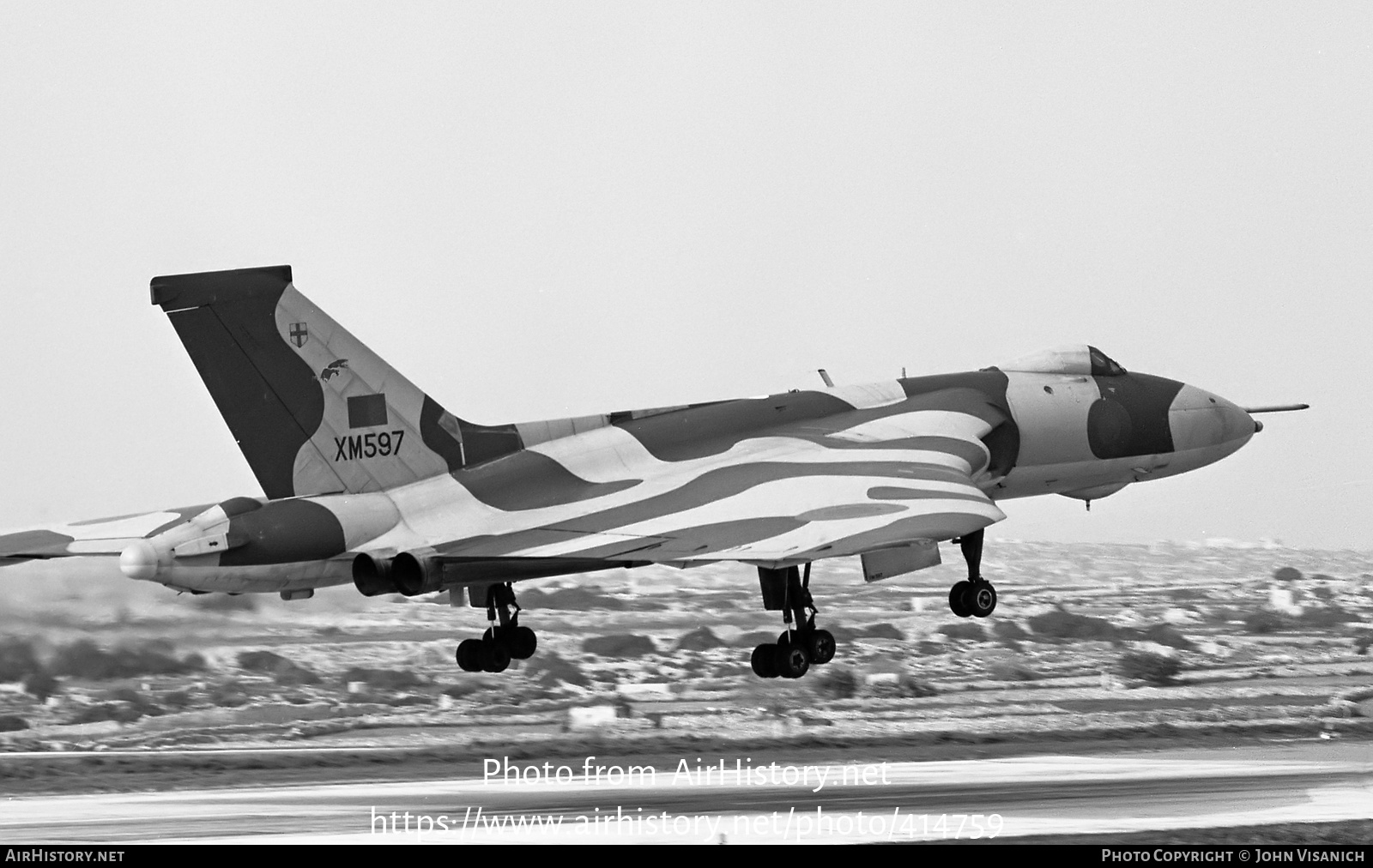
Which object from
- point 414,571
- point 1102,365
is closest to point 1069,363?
point 1102,365

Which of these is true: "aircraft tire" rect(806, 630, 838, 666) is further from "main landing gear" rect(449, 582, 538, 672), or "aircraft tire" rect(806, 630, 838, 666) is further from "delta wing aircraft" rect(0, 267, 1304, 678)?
"main landing gear" rect(449, 582, 538, 672)

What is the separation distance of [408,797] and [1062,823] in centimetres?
883

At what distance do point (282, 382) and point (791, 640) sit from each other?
22.7ft

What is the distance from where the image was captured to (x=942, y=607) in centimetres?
4128

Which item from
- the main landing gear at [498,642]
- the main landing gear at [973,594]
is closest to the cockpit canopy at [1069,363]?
the main landing gear at [973,594]

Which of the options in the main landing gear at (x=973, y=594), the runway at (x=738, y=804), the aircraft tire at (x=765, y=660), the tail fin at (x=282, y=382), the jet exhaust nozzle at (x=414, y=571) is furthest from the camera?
the main landing gear at (x=973, y=594)

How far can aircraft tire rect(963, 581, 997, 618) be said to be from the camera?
2688 centimetres

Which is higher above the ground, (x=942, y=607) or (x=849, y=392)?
(x=849, y=392)

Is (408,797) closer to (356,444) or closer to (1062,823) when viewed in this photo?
(356,444)

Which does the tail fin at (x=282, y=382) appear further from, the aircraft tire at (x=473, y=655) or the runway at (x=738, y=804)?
the runway at (x=738, y=804)

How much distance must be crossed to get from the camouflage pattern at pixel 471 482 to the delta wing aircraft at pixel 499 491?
28 mm

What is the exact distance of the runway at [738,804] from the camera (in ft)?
84.5

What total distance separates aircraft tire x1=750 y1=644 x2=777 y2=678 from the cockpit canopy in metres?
6.72

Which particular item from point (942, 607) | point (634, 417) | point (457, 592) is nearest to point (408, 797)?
point (457, 592)
